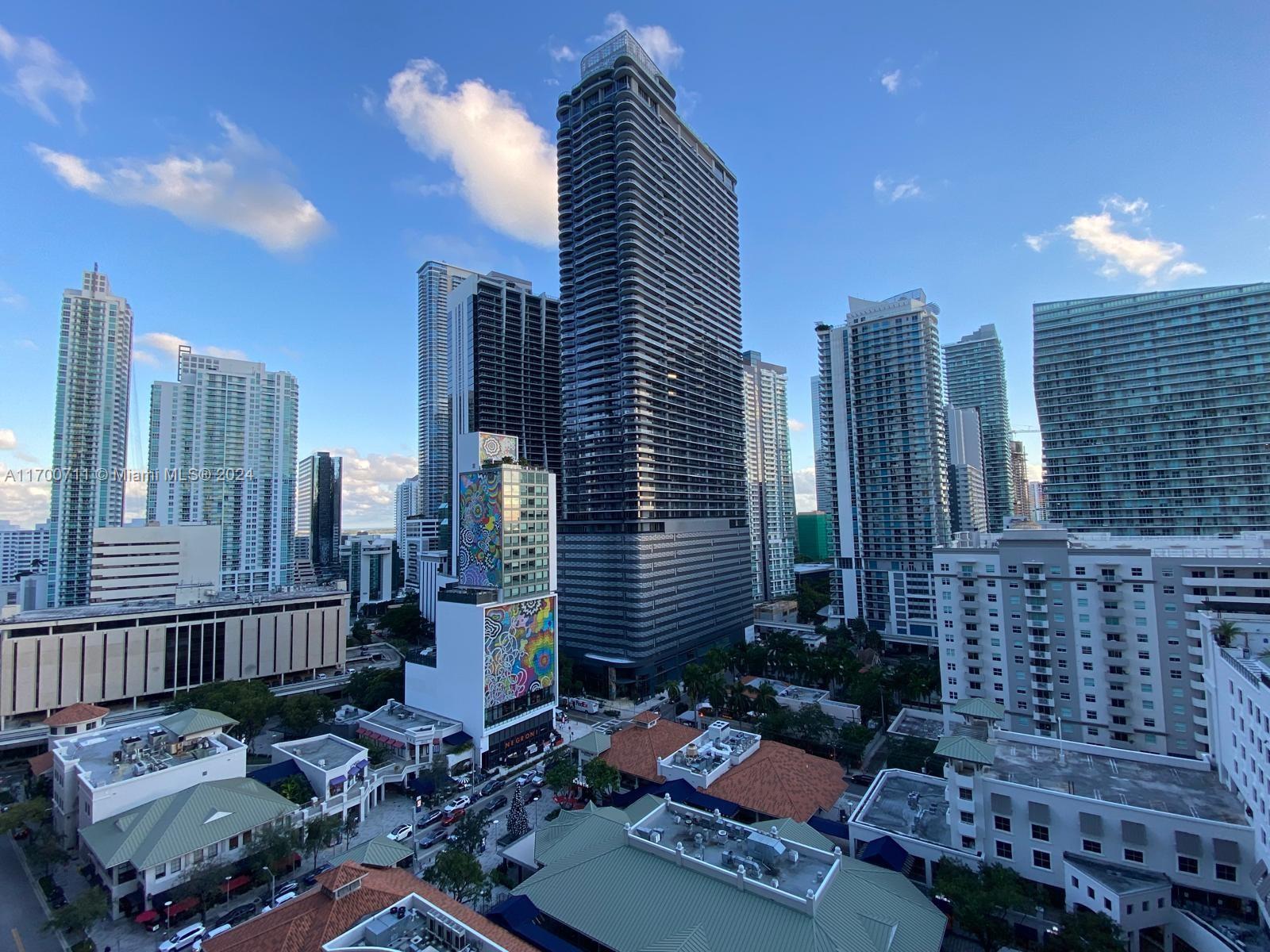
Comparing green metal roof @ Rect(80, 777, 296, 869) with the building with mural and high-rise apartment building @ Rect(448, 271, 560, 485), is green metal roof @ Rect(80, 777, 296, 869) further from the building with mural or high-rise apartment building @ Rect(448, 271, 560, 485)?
high-rise apartment building @ Rect(448, 271, 560, 485)

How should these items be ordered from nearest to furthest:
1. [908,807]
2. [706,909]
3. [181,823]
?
1. [706,909]
2. [181,823]
3. [908,807]

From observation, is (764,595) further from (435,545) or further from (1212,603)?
(1212,603)

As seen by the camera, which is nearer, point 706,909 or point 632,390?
point 706,909

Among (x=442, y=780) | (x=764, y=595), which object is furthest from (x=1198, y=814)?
(x=764, y=595)

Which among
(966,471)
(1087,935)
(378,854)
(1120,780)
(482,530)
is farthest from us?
(966,471)

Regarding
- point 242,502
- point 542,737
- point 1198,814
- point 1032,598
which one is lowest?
point 542,737

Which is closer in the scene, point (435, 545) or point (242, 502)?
point (242, 502)

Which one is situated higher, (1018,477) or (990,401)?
(990,401)

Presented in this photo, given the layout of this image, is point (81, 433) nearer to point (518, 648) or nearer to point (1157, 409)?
point (518, 648)

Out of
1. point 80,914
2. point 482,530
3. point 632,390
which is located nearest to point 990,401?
point 632,390
